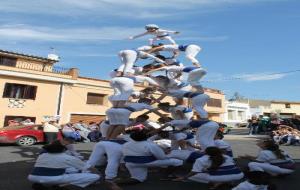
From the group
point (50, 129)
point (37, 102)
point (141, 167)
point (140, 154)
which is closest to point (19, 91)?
point (37, 102)

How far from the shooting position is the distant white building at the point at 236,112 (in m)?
59.8

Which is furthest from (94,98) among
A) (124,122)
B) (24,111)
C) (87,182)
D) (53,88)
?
(87,182)

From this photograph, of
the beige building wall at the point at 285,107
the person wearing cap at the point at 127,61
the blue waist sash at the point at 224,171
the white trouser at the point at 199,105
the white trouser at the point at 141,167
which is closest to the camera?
the blue waist sash at the point at 224,171

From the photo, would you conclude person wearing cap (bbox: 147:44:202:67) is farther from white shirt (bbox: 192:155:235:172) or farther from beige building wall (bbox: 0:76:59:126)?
beige building wall (bbox: 0:76:59:126)

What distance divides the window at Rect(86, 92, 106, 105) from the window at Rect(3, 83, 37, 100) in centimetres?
527

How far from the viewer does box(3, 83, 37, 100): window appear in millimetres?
27156

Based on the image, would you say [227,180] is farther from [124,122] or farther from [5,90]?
[5,90]

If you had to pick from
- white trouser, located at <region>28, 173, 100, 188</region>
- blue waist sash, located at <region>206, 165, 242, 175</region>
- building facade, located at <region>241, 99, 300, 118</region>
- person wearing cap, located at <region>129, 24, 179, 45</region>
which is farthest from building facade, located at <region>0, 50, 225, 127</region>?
building facade, located at <region>241, 99, 300, 118</region>

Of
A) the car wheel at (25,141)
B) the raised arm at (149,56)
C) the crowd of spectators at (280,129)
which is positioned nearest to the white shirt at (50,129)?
the car wheel at (25,141)

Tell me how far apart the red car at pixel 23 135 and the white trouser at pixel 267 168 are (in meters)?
12.4

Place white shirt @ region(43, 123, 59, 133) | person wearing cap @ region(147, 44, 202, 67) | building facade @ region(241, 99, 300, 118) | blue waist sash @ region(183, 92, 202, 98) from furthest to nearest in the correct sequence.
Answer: building facade @ region(241, 99, 300, 118), white shirt @ region(43, 123, 59, 133), person wearing cap @ region(147, 44, 202, 67), blue waist sash @ region(183, 92, 202, 98)

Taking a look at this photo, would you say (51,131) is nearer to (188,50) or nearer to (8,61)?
(188,50)

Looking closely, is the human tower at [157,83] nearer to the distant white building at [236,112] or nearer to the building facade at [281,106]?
the distant white building at [236,112]

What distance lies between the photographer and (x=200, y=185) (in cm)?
783
